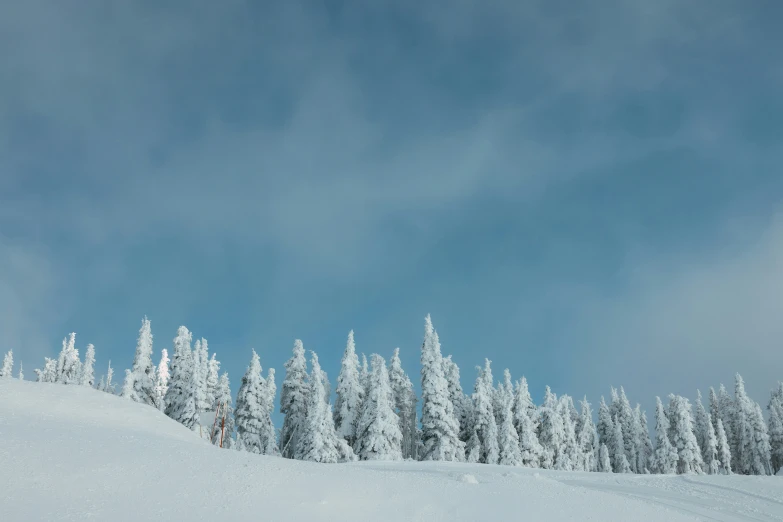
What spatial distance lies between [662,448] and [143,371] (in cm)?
7248

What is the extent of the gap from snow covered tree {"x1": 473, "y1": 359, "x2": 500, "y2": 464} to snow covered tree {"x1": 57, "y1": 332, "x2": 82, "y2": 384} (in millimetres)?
70702

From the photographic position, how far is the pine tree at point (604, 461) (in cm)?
9238

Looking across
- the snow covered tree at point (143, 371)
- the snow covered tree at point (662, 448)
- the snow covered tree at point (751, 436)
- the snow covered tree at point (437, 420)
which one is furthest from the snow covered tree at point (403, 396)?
the snow covered tree at point (751, 436)

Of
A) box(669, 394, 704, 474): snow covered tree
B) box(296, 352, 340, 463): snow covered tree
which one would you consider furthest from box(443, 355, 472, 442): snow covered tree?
box(669, 394, 704, 474): snow covered tree

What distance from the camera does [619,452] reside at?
96.9 m

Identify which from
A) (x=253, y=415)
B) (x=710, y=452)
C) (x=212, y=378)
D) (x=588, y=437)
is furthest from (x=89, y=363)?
(x=710, y=452)

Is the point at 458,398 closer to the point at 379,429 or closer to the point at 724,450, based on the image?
the point at 379,429

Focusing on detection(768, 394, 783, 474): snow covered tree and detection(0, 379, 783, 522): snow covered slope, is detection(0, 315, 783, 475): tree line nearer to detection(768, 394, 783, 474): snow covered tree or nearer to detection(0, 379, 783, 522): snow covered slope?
detection(768, 394, 783, 474): snow covered tree

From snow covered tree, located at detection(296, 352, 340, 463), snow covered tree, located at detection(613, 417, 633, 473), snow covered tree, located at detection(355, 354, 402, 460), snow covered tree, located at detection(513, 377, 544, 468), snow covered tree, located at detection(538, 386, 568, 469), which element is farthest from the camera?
snow covered tree, located at detection(613, 417, 633, 473)

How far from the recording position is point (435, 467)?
31.5m

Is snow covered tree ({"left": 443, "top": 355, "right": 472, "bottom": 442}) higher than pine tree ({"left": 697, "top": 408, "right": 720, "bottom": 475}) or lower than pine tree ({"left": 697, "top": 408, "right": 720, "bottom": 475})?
higher

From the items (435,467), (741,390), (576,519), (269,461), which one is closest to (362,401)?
(435,467)

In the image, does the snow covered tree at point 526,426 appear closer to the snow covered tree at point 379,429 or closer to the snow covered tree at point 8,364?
the snow covered tree at point 379,429

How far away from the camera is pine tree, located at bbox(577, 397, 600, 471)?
9076cm
